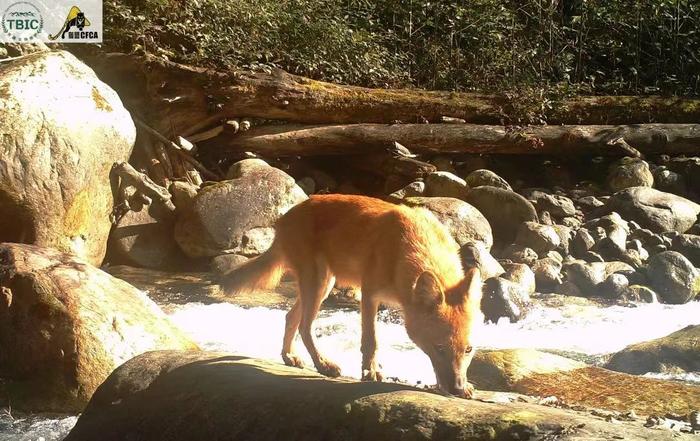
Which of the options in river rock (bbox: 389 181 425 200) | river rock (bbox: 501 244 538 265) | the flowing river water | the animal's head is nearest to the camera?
the animal's head

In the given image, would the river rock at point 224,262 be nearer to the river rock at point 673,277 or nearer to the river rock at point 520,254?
the river rock at point 520,254

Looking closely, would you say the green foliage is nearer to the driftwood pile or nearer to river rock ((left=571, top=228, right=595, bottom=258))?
the driftwood pile

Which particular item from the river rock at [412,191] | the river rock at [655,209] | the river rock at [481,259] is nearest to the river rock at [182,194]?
the river rock at [412,191]

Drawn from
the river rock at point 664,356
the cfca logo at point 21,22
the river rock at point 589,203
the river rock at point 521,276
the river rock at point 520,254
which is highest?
the cfca logo at point 21,22

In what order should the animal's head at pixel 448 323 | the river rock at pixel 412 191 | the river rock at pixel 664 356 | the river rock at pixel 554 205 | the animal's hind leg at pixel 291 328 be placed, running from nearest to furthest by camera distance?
the animal's head at pixel 448 323, the animal's hind leg at pixel 291 328, the river rock at pixel 664 356, the river rock at pixel 412 191, the river rock at pixel 554 205

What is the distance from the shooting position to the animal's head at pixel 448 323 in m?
5.41

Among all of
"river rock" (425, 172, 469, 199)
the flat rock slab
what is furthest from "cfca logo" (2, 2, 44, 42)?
the flat rock slab

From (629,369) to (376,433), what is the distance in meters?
4.60

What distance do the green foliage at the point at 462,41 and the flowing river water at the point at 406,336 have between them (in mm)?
6143

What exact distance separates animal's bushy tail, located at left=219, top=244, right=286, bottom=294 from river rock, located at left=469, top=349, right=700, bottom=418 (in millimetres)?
1962

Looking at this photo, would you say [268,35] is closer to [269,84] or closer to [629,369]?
[269,84]

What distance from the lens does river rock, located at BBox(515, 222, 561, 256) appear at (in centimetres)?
1274

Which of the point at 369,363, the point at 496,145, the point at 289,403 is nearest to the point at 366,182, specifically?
the point at 496,145

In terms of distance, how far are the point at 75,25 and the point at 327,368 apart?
947cm
